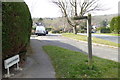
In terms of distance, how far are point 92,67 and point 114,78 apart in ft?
3.36

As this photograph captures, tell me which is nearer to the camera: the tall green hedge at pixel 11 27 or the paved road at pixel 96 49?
the tall green hedge at pixel 11 27

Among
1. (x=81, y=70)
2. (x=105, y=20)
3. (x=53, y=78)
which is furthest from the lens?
(x=105, y=20)

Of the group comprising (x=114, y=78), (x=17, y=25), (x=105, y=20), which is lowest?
(x=114, y=78)

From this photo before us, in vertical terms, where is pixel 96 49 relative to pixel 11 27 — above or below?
below

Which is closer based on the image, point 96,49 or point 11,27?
→ point 11,27

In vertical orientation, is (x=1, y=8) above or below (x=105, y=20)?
below

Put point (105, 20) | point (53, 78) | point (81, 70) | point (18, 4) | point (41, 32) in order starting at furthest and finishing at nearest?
1. point (105, 20)
2. point (41, 32)
3. point (81, 70)
4. point (18, 4)
5. point (53, 78)

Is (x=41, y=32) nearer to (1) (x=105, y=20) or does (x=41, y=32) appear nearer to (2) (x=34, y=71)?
(2) (x=34, y=71)

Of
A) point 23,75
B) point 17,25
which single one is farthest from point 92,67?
point 17,25

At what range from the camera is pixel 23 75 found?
16.9 ft

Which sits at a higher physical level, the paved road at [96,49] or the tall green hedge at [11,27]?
the tall green hedge at [11,27]

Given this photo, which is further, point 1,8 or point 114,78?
point 114,78

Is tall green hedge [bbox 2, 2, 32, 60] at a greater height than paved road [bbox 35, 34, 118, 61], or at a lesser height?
greater

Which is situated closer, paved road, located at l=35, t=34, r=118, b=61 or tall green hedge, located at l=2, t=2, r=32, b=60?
tall green hedge, located at l=2, t=2, r=32, b=60
